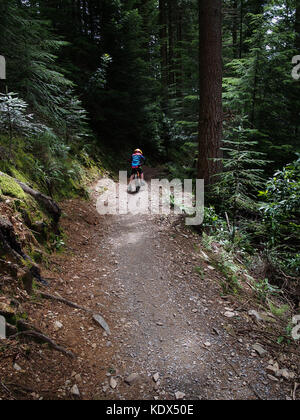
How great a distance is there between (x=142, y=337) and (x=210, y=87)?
713 centimetres

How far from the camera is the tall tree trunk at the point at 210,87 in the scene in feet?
23.7

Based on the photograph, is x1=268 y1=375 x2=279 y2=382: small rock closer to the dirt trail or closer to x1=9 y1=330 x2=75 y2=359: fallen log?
the dirt trail

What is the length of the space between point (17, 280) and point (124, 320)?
65.9 inches

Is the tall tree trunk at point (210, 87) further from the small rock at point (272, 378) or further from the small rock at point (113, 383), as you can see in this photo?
the small rock at point (113, 383)

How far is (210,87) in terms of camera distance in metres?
7.59

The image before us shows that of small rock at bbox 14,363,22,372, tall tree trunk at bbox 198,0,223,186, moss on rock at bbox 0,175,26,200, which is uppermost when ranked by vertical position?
tall tree trunk at bbox 198,0,223,186

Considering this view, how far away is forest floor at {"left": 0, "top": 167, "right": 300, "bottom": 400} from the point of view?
2.80m

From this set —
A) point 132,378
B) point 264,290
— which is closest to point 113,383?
point 132,378

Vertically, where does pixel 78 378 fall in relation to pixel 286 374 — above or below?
above

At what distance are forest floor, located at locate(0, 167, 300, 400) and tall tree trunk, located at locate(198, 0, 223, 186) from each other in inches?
139

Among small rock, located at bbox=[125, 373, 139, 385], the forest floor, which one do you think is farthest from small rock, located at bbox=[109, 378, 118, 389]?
small rock, located at bbox=[125, 373, 139, 385]

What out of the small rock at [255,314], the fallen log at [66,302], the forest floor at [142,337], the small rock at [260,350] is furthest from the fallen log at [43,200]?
the small rock at [260,350]

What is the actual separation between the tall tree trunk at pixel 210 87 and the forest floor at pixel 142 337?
11.6 feet

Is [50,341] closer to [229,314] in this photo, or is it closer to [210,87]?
[229,314]
